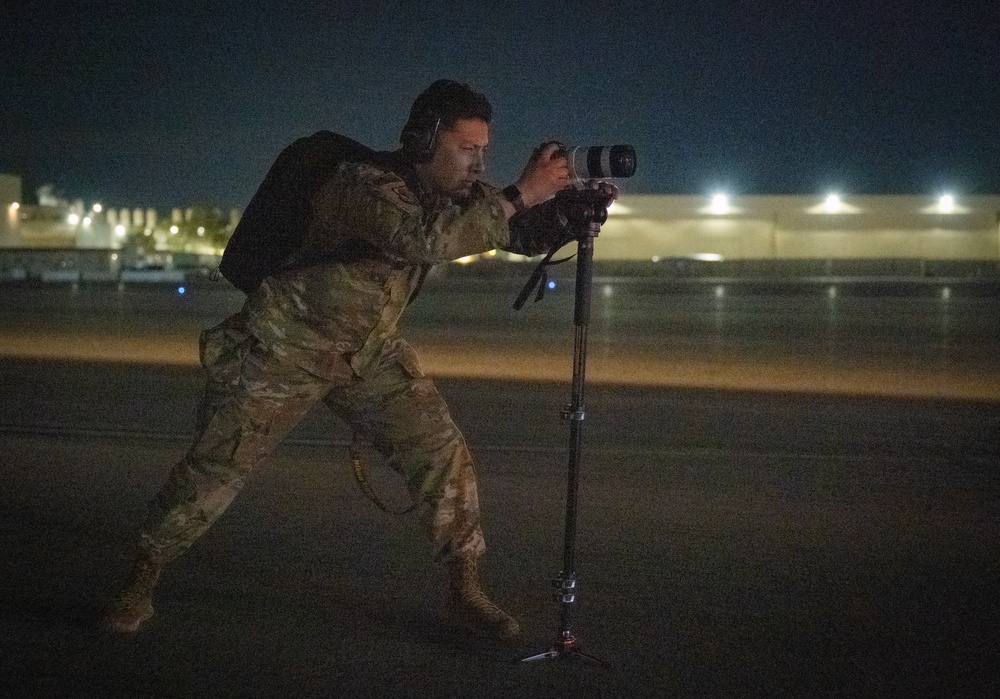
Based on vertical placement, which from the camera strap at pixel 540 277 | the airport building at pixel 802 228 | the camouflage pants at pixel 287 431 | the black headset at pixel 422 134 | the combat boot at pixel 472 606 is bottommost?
the combat boot at pixel 472 606

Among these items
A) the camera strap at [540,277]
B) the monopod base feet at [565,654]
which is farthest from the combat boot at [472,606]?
the camera strap at [540,277]

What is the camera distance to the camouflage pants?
4.56 meters

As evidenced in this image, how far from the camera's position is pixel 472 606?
4.81 metres

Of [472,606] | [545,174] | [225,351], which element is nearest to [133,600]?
[225,351]

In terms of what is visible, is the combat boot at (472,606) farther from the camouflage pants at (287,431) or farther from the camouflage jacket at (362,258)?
the camouflage jacket at (362,258)

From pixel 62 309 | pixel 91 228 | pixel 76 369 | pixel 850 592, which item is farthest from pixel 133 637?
pixel 91 228

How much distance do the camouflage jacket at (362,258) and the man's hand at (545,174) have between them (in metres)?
0.11

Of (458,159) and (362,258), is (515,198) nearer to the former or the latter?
(458,159)

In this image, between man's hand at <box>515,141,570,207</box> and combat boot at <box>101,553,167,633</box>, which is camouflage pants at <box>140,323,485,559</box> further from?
man's hand at <box>515,141,570,207</box>

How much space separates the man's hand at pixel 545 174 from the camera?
4242 mm

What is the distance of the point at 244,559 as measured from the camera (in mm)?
5934

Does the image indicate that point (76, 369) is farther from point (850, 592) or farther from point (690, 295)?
point (690, 295)

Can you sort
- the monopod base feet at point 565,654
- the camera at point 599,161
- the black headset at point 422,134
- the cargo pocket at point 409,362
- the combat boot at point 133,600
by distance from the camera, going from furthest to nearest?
the cargo pocket at point 409,362 < the combat boot at point 133,600 < the monopod base feet at point 565,654 < the black headset at point 422,134 < the camera at point 599,161

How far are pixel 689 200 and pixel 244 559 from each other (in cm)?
6098
